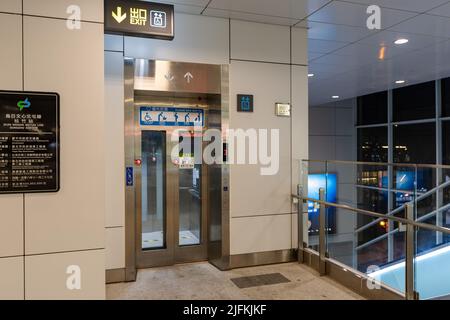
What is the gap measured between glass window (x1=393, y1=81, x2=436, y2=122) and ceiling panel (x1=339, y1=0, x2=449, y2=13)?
4.75m

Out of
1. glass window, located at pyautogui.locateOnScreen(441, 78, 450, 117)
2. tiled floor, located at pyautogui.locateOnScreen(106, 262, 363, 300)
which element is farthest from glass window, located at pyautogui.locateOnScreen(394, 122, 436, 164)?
tiled floor, located at pyautogui.locateOnScreen(106, 262, 363, 300)

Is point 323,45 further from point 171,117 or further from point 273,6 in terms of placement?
point 171,117

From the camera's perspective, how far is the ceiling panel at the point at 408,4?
3.68 meters

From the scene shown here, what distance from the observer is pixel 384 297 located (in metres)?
3.23

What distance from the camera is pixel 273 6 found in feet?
12.6

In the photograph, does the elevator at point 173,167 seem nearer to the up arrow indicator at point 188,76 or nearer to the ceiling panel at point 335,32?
the up arrow indicator at point 188,76

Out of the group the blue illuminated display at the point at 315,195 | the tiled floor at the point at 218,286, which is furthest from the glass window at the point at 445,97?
the tiled floor at the point at 218,286

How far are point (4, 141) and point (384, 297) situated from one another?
3.41 metres

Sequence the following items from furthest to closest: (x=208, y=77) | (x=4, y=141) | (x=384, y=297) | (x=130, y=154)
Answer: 1. (x=208, y=77)
2. (x=130, y=154)
3. (x=384, y=297)
4. (x=4, y=141)

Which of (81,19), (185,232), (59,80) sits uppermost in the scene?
(81,19)

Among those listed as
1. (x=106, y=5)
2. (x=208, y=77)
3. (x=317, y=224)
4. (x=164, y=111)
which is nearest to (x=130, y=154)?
(x=164, y=111)

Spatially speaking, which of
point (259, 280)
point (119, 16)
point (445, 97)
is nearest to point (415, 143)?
point (445, 97)

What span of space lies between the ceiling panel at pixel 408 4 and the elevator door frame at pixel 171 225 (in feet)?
7.63

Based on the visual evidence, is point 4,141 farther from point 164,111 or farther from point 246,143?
point 246,143
